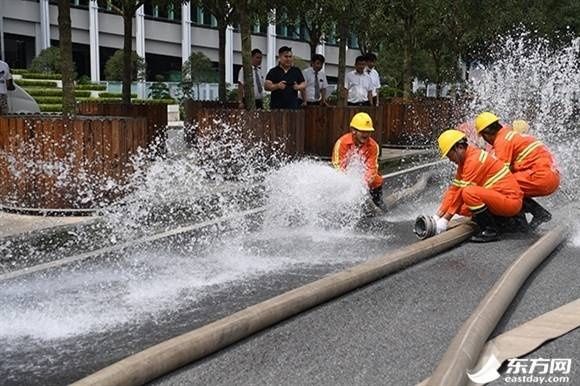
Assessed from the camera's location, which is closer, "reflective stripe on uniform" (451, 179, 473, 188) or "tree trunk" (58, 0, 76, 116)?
"reflective stripe on uniform" (451, 179, 473, 188)

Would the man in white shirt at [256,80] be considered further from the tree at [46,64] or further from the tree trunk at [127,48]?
the tree at [46,64]

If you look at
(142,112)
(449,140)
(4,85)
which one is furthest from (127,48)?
(449,140)

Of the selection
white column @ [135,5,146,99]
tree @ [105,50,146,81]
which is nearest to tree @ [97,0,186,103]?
tree @ [105,50,146,81]

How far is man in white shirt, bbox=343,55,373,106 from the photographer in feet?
53.4

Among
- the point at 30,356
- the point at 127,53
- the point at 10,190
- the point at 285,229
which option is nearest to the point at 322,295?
the point at 30,356

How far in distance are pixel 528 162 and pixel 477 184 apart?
80cm

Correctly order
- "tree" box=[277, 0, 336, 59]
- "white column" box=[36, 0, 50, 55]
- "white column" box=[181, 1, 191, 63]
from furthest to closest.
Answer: "white column" box=[181, 1, 191, 63], "white column" box=[36, 0, 50, 55], "tree" box=[277, 0, 336, 59]

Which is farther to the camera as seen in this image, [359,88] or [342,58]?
[342,58]

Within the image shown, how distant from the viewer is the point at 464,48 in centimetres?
2817

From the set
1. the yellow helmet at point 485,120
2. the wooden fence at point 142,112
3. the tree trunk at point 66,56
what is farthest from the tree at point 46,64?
the yellow helmet at point 485,120

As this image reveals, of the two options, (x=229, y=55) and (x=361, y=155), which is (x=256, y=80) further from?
(x=229, y=55)

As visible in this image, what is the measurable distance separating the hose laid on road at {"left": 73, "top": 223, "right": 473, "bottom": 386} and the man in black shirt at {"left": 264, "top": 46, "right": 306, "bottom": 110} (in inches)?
275

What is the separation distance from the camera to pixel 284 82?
1347cm

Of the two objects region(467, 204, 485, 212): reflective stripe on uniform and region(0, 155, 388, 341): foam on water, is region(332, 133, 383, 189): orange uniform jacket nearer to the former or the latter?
region(0, 155, 388, 341): foam on water
